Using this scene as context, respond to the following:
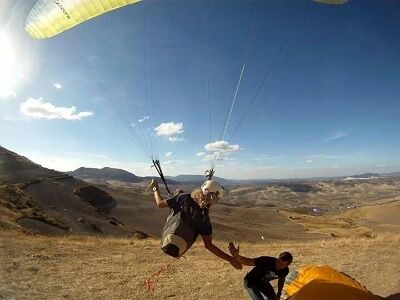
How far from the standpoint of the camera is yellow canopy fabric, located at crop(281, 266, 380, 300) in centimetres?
854

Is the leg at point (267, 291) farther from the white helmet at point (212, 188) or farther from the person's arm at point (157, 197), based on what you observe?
the person's arm at point (157, 197)

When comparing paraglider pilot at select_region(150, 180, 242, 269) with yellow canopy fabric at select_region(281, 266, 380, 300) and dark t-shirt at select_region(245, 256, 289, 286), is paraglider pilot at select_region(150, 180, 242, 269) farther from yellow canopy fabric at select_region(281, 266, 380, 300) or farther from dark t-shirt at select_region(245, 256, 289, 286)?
yellow canopy fabric at select_region(281, 266, 380, 300)

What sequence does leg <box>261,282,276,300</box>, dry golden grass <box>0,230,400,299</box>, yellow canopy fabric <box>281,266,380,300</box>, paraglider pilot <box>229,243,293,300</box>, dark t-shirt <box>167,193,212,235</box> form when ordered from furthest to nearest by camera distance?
dry golden grass <box>0,230,400,299</box> < yellow canopy fabric <box>281,266,380,300</box> < leg <box>261,282,276,300</box> < paraglider pilot <box>229,243,293,300</box> < dark t-shirt <box>167,193,212,235</box>

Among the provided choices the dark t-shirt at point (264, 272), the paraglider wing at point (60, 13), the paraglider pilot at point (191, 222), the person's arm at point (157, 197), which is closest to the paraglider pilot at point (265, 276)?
the dark t-shirt at point (264, 272)

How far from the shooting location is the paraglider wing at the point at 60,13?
1069 centimetres

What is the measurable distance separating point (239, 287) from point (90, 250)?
959cm

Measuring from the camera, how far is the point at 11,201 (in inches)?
2167

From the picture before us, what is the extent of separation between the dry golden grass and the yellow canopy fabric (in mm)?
2332

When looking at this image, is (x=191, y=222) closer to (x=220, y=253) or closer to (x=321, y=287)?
(x=220, y=253)

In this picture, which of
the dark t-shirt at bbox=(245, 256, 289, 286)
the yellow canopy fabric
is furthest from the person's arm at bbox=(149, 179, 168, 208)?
the yellow canopy fabric

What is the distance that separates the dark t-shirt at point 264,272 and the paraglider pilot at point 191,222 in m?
0.62

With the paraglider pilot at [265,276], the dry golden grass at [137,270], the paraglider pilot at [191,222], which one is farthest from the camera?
the dry golden grass at [137,270]

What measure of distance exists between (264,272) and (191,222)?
1.93 meters

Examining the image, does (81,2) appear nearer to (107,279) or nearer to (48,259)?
(107,279)
